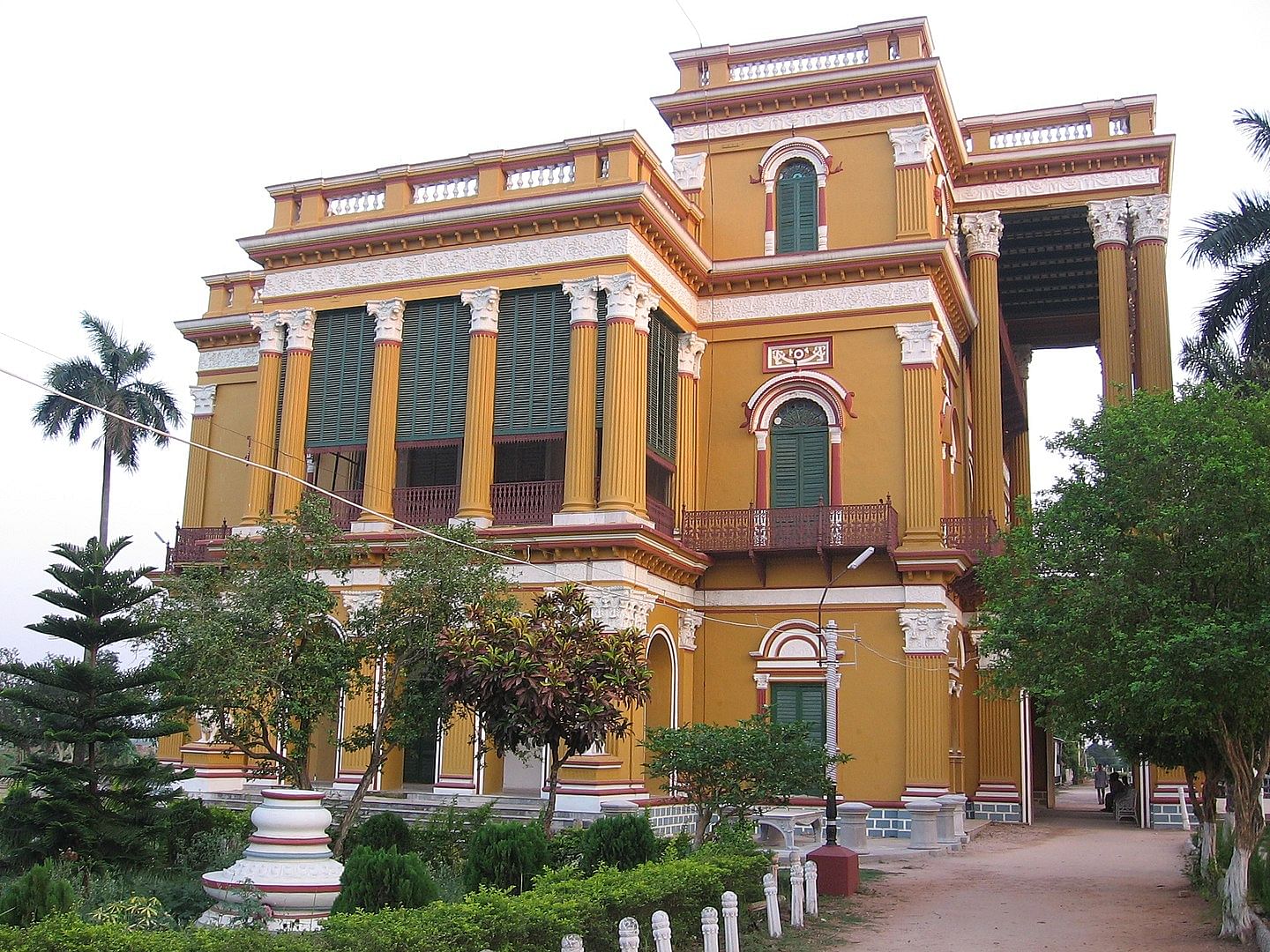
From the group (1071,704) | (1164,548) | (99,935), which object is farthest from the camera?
(1071,704)

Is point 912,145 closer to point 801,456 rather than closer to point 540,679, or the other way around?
point 801,456

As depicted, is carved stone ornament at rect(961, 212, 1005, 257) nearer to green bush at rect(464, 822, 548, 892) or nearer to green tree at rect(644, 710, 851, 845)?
green tree at rect(644, 710, 851, 845)

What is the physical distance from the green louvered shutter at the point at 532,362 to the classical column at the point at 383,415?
2.39 meters

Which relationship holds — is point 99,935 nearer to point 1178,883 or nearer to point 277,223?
point 1178,883

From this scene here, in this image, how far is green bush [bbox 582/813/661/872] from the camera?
16.7 metres

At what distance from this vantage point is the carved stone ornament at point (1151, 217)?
34562mm

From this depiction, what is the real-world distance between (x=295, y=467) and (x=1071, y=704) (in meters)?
18.0

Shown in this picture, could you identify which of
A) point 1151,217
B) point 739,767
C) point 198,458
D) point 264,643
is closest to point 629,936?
point 739,767

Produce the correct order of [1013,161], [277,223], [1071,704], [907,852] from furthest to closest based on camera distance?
[1013,161], [277,223], [907,852], [1071,704]

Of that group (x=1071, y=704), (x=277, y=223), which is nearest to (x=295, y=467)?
(x=277, y=223)

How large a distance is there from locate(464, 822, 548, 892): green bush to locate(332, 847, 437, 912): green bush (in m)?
2.60

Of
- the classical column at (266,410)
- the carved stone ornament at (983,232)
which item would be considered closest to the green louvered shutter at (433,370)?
the classical column at (266,410)

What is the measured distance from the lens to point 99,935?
31.7 feet

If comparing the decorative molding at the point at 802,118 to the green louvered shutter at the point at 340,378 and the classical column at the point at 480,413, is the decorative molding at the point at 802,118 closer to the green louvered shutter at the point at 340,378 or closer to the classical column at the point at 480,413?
the classical column at the point at 480,413
